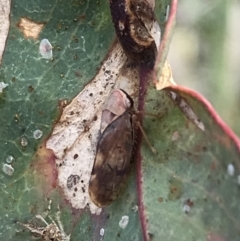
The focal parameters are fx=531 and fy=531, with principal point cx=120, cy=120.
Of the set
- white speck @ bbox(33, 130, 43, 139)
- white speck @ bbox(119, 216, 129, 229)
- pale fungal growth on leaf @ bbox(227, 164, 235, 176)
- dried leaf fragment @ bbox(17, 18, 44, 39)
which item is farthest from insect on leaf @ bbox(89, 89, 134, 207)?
pale fungal growth on leaf @ bbox(227, 164, 235, 176)

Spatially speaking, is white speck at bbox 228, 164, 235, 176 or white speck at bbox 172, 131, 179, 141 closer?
white speck at bbox 228, 164, 235, 176

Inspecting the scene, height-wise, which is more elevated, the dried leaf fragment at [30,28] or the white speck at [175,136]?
the dried leaf fragment at [30,28]

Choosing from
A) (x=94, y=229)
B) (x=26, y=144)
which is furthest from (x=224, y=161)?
(x=26, y=144)

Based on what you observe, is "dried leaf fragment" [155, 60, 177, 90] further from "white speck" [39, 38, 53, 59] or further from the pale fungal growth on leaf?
"white speck" [39, 38, 53, 59]

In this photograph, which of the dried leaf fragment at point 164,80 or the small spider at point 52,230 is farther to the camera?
the small spider at point 52,230

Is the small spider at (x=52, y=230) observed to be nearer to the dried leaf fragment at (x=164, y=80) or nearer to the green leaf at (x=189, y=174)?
the green leaf at (x=189, y=174)

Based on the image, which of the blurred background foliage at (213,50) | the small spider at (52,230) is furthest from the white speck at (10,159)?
the blurred background foliage at (213,50)

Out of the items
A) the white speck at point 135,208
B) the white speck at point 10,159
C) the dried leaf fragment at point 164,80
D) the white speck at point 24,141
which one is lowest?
the white speck at point 135,208
